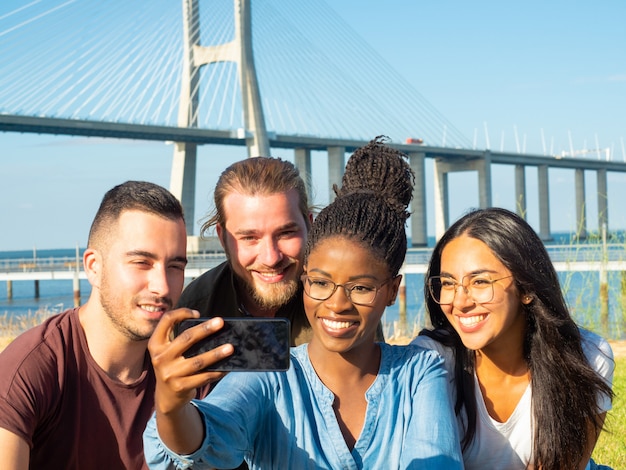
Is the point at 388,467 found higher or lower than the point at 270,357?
lower

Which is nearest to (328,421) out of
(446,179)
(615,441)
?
(615,441)

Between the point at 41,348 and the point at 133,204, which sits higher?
the point at 133,204

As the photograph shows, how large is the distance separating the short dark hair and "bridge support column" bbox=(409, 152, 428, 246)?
129ft

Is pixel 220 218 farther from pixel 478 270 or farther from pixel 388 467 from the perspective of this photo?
pixel 388 467

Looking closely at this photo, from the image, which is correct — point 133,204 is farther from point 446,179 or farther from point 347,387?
point 446,179

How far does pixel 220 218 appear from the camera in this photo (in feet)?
9.67

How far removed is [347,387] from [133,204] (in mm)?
Answer: 819

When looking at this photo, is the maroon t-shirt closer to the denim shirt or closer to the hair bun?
the denim shirt

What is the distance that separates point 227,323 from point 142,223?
88 cm

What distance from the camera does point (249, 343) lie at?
1.42m

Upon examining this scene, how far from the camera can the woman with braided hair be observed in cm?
170

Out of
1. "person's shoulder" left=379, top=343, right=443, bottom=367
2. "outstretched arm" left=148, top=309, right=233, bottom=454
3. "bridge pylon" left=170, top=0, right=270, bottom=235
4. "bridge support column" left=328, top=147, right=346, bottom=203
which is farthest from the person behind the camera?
"bridge support column" left=328, top=147, right=346, bottom=203

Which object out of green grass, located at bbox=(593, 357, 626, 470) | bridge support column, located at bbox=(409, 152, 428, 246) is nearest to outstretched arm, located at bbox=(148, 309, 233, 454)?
green grass, located at bbox=(593, 357, 626, 470)

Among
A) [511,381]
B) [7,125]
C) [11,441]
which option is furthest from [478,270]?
[7,125]
